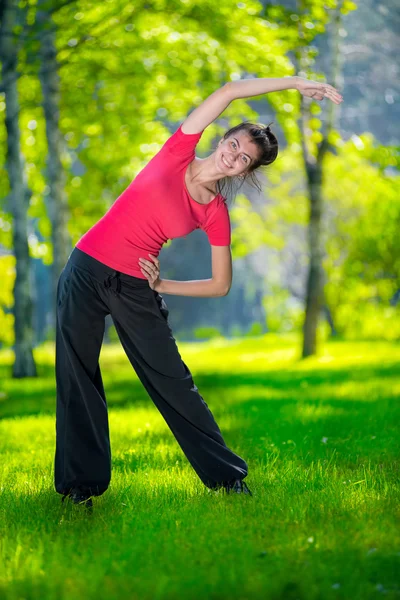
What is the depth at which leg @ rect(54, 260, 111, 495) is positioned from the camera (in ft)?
13.6

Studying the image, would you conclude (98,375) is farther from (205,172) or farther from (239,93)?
(239,93)

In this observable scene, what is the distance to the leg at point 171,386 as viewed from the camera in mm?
4219

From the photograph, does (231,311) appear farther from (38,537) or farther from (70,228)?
(38,537)

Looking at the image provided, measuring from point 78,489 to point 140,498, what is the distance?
365 millimetres

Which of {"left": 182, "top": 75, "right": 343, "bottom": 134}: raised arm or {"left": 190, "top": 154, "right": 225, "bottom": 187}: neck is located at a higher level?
{"left": 182, "top": 75, "right": 343, "bottom": 134}: raised arm

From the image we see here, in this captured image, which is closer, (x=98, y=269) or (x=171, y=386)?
(x=98, y=269)

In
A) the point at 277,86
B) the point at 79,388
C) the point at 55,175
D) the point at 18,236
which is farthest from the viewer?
the point at 55,175

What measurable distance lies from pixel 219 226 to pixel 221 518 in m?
1.42

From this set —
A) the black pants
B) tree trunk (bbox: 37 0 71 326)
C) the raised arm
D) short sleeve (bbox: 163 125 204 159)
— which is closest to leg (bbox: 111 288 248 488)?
the black pants

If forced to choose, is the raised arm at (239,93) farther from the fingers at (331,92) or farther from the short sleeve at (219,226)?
the short sleeve at (219,226)

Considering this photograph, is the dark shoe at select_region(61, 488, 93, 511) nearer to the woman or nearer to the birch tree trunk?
the woman

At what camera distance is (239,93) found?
3871 millimetres

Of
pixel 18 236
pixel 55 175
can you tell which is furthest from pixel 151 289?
pixel 55 175

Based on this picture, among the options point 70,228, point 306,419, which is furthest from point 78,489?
point 70,228
